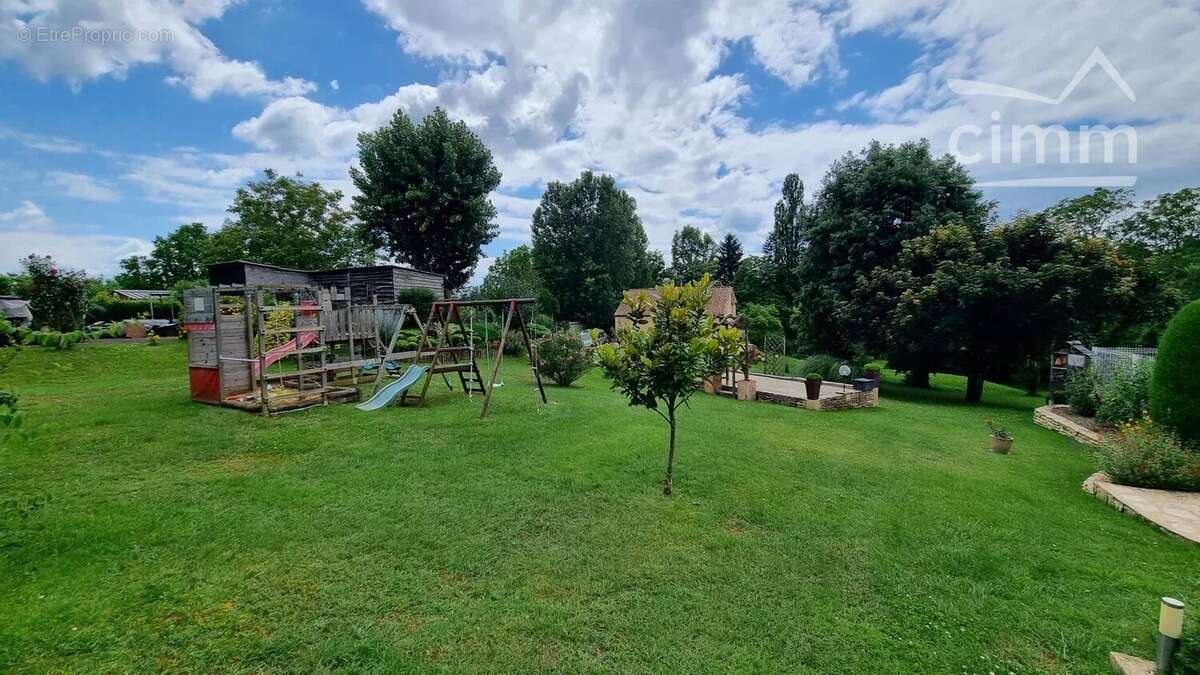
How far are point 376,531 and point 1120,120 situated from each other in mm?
17147

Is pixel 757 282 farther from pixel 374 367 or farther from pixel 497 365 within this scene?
pixel 497 365

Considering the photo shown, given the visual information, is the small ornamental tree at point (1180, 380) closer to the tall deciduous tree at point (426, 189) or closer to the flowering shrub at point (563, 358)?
the flowering shrub at point (563, 358)

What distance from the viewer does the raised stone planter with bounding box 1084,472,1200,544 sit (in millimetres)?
4566

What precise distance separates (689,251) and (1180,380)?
4525 centimetres

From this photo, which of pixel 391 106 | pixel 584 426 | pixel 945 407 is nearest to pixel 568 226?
pixel 391 106

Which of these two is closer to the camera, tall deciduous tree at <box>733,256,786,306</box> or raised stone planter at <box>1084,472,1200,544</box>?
raised stone planter at <box>1084,472,1200,544</box>

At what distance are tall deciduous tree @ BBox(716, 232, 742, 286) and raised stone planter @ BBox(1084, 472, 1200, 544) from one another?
42.9m

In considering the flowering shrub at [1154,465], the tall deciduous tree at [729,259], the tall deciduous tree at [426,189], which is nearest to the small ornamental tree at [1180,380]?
the flowering shrub at [1154,465]

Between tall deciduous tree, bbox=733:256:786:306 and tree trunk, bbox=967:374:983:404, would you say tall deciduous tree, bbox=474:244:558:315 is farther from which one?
tall deciduous tree, bbox=733:256:786:306

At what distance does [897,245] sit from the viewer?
16516 millimetres

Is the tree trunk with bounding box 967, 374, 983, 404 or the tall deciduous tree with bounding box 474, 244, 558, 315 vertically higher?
the tall deciduous tree with bounding box 474, 244, 558, 315

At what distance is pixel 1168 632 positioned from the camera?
88.0 inches

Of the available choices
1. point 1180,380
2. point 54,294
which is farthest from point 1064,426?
point 54,294

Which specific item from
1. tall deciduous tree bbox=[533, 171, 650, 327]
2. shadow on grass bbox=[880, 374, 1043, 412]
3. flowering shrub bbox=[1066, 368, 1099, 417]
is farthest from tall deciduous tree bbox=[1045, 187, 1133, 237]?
tall deciduous tree bbox=[533, 171, 650, 327]
